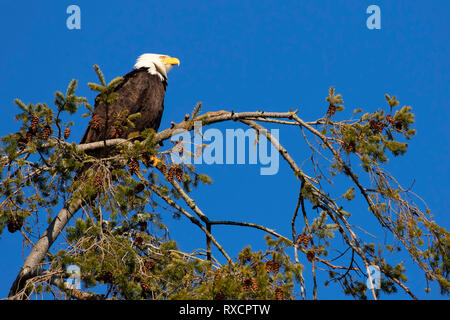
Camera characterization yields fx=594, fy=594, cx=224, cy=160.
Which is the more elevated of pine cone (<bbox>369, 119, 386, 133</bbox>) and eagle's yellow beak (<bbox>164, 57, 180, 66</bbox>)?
eagle's yellow beak (<bbox>164, 57, 180, 66</bbox>)

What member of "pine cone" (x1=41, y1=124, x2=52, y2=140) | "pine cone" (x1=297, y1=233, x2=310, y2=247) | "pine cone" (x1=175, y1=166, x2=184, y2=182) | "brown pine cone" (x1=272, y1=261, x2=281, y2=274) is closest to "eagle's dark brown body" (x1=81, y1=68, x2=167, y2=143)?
"pine cone" (x1=175, y1=166, x2=184, y2=182)

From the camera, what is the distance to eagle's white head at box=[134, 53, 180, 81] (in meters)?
8.95

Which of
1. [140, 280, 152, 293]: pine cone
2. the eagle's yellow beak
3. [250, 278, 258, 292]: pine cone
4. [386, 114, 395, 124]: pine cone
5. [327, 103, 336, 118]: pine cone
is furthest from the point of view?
the eagle's yellow beak

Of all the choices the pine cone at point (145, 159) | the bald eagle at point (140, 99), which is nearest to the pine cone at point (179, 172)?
the pine cone at point (145, 159)

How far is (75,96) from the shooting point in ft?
15.0

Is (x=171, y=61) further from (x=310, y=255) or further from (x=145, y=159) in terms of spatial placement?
(x=310, y=255)

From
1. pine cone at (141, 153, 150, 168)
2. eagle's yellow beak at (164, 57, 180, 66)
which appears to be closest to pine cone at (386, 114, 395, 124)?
pine cone at (141, 153, 150, 168)

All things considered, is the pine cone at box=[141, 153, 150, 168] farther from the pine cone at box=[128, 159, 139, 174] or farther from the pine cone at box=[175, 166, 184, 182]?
the pine cone at box=[175, 166, 184, 182]

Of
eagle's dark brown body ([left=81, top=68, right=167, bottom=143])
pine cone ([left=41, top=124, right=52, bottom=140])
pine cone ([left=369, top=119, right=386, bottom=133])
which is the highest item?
eagle's dark brown body ([left=81, top=68, right=167, bottom=143])

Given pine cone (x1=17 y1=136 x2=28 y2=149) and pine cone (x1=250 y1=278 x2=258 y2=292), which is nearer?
pine cone (x1=250 y1=278 x2=258 y2=292)

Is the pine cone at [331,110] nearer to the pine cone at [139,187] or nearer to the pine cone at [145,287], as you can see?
the pine cone at [139,187]

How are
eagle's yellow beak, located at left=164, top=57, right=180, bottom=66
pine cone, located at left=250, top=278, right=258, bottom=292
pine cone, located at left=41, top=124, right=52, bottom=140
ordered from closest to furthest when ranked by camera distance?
pine cone, located at left=250, top=278, right=258, bottom=292
pine cone, located at left=41, top=124, right=52, bottom=140
eagle's yellow beak, located at left=164, top=57, right=180, bottom=66

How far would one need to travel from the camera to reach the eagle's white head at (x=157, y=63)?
8.95 m
